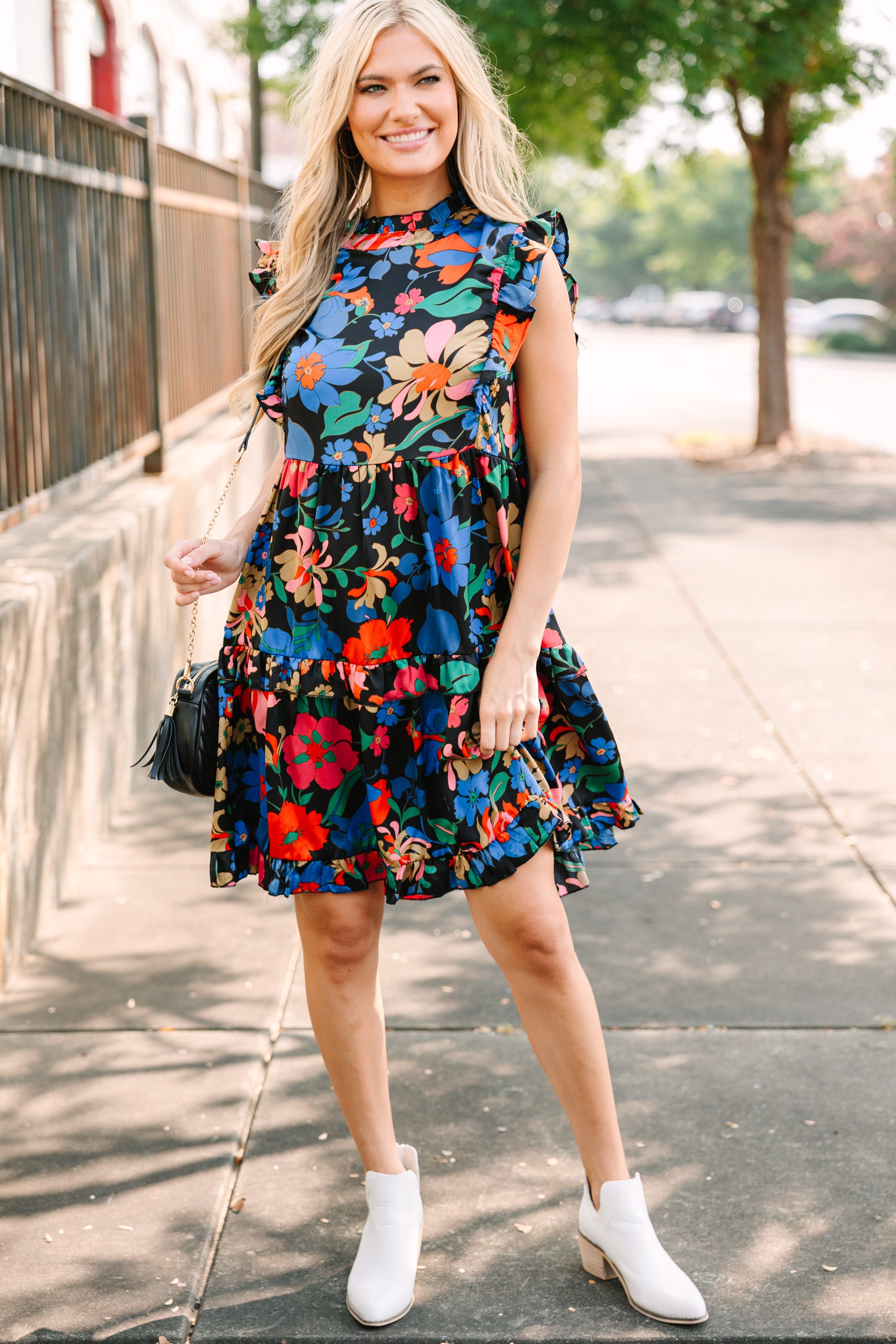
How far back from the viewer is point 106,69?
35.4ft

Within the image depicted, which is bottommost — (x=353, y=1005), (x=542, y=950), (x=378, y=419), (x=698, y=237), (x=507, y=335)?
(x=353, y=1005)

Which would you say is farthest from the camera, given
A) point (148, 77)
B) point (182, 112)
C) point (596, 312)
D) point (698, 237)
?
point (698, 237)

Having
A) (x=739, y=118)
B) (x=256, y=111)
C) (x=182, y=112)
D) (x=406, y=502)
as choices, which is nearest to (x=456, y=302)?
(x=406, y=502)

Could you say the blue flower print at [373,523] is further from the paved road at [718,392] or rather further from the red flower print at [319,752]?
the paved road at [718,392]

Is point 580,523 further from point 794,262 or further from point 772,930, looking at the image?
point 794,262

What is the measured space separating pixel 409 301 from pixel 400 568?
0.41 meters

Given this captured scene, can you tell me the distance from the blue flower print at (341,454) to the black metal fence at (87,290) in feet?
6.88

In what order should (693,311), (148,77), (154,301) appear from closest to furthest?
(154,301)
(148,77)
(693,311)

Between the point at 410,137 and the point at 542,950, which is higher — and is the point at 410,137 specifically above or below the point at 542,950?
above

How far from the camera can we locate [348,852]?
231cm

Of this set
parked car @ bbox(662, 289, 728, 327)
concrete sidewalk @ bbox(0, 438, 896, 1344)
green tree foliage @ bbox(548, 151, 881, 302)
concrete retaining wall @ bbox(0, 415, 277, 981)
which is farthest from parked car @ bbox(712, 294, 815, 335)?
concrete sidewalk @ bbox(0, 438, 896, 1344)

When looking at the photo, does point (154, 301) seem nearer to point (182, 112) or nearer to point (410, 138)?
point (410, 138)

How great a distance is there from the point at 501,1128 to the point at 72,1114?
0.89 m

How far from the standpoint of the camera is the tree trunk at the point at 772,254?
1362 centimetres
